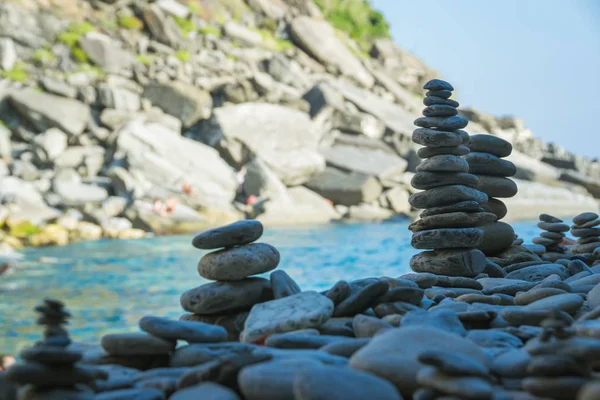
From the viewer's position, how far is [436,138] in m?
4.48

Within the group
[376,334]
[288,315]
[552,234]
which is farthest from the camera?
[552,234]

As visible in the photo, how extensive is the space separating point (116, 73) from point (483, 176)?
19645mm

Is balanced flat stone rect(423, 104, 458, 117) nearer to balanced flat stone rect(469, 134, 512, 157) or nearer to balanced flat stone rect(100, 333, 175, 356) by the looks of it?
balanced flat stone rect(469, 134, 512, 157)

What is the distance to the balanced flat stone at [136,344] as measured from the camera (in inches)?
95.3

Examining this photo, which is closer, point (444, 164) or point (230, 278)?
point (230, 278)

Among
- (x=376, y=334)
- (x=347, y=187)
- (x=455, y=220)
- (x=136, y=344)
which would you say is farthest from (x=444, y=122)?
(x=347, y=187)

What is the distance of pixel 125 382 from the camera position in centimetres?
217

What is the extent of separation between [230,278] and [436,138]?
6.24ft

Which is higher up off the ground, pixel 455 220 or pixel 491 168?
pixel 491 168

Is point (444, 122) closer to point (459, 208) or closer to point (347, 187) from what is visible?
point (459, 208)

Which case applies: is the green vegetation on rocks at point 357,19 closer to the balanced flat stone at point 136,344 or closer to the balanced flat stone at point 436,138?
the balanced flat stone at point 436,138

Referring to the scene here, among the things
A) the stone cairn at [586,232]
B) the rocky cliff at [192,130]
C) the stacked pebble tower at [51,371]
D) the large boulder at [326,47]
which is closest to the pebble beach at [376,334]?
the stacked pebble tower at [51,371]

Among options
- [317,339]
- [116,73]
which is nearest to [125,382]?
[317,339]

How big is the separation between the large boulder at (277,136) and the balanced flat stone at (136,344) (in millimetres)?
17254
